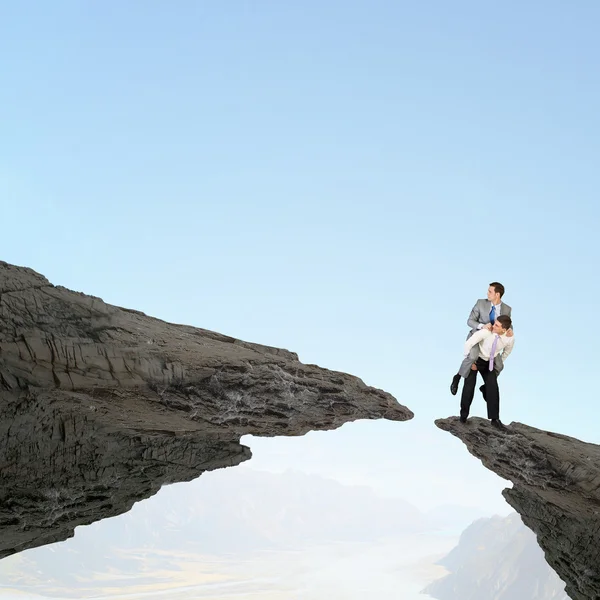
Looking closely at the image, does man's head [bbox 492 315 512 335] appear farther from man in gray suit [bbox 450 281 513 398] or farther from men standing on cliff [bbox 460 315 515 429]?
man in gray suit [bbox 450 281 513 398]

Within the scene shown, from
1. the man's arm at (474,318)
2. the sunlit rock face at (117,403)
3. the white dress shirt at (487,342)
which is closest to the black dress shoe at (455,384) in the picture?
the white dress shirt at (487,342)

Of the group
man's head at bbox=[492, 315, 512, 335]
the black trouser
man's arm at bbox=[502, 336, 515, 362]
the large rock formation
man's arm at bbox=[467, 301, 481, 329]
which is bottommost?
the large rock formation

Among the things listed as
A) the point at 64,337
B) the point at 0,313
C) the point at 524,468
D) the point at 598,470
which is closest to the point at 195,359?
the point at 64,337

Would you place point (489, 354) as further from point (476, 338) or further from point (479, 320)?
point (479, 320)

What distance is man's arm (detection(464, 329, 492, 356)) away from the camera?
1602cm

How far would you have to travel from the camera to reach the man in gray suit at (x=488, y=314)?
16.1 metres

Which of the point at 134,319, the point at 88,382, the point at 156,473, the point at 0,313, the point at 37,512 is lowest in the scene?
the point at 37,512

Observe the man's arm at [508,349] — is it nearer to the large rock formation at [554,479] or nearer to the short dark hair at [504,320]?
the short dark hair at [504,320]

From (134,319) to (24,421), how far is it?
3.63m

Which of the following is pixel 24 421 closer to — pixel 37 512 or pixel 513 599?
Result: pixel 37 512

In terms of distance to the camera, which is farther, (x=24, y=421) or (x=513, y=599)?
(x=513, y=599)

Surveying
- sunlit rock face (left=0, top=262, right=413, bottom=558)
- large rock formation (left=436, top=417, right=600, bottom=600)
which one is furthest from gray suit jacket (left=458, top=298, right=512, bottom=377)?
sunlit rock face (left=0, top=262, right=413, bottom=558)

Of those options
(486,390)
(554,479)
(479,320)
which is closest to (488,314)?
(479,320)

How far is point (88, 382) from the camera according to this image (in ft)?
48.4
